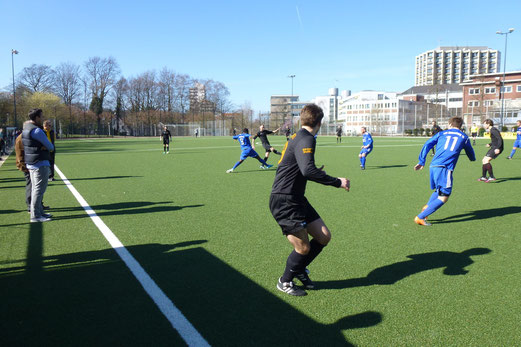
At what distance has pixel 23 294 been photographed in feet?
12.5

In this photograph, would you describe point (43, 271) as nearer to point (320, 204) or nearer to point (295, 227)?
point (295, 227)

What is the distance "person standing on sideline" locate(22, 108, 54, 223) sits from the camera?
6.58 m

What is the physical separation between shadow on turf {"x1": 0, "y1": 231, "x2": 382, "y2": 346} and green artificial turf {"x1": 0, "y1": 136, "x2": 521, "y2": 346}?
0.05ft

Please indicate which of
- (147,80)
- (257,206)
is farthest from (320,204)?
(147,80)

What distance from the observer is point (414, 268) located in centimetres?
453

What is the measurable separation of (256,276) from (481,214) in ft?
18.1

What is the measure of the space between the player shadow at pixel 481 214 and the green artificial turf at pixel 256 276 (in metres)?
0.02

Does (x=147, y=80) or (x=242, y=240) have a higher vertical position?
(x=147, y=80)

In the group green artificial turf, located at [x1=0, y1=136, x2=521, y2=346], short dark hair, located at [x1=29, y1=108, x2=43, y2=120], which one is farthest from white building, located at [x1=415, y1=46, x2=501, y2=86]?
short dark hair, located at [x1=29, y1=108, x2=43, y2=120]

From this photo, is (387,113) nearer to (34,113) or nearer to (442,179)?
(442,179)

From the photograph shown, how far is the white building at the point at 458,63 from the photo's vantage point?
159750 mm

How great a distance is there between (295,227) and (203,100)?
91.1 m

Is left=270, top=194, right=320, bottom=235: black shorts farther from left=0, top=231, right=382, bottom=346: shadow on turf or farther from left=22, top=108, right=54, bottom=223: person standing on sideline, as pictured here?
left=22, top=108, right=54, bottom=223: person standing on sideline

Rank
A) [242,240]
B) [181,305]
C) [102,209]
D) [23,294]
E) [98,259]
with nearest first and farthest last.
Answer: [181,305] → [23,294] → [98,259] → [242,240] → [102,209]
